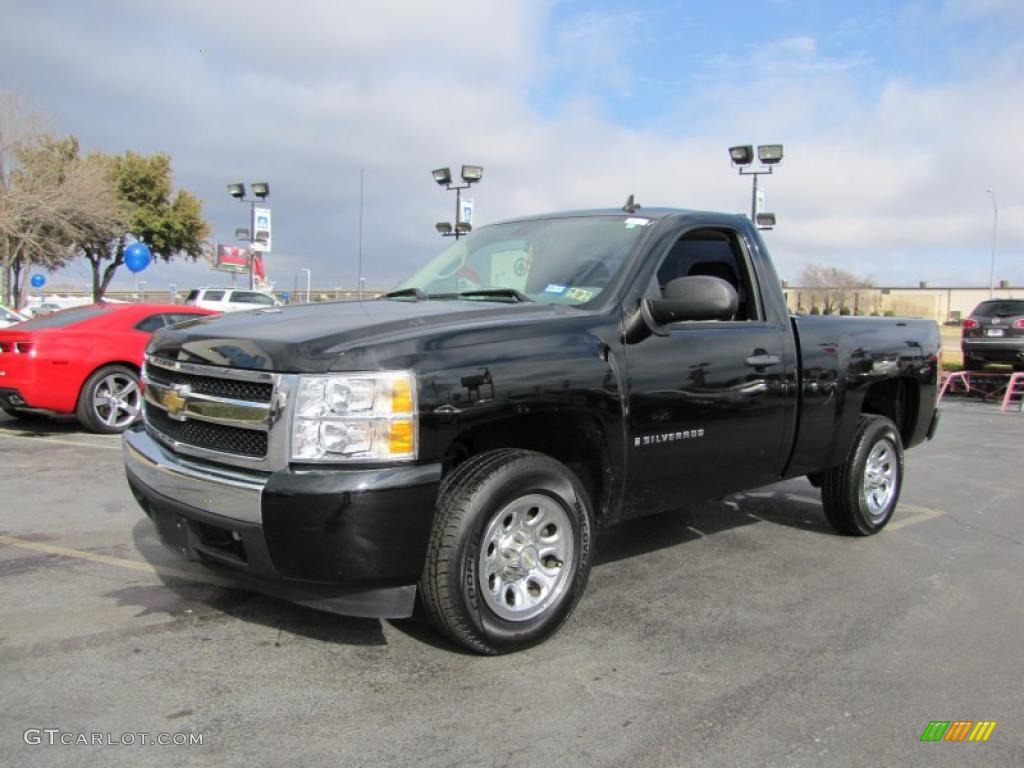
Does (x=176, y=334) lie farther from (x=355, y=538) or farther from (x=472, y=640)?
(x=472, y=640)

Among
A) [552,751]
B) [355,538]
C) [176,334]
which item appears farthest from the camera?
[176,334]

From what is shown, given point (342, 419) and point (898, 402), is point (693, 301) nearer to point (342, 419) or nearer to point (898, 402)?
point (342, 419)

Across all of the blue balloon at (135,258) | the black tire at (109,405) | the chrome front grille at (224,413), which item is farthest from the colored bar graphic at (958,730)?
the blue balloon at (135,258)

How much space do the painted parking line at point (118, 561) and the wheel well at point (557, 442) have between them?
1.63m

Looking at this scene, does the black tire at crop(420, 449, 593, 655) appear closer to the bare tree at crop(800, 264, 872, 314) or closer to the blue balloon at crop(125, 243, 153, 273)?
the blue balloon at crop(125, 243, 153, 273)

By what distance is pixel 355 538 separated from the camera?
2906mm

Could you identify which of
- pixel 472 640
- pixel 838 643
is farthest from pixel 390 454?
pixel 838 643

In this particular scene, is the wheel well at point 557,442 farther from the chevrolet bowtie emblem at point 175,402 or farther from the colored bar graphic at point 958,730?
the colored bar graphic at point 958,730

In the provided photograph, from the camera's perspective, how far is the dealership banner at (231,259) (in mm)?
42500

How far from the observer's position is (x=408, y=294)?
15.0ft

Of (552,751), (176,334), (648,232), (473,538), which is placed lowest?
(552,751)

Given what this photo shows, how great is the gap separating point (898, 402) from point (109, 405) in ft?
26.8

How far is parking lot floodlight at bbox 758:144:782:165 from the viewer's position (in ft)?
63.6

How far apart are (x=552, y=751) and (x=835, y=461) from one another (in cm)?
330
